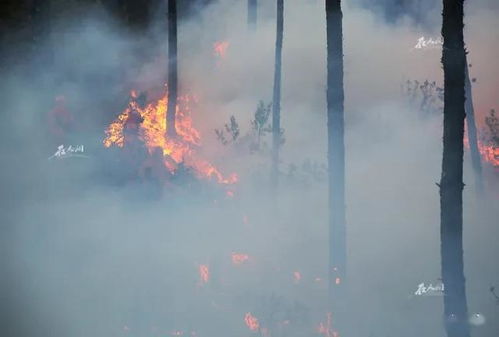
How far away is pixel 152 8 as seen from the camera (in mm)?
22078

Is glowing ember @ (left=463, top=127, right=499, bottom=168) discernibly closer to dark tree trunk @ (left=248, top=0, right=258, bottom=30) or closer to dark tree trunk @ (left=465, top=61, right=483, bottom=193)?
dark tree trunk @ (left=465, top=61, right=483, bottom=193)

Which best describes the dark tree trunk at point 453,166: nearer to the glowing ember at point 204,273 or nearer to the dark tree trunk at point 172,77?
the glowing ember at point 204,273

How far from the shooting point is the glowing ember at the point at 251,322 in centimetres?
1130

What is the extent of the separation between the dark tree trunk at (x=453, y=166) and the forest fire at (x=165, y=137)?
10.00m

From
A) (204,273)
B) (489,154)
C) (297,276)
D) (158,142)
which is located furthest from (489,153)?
(204,273)

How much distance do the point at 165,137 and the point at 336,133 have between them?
350 inches

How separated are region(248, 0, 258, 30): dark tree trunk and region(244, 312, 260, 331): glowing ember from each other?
44.9 ft

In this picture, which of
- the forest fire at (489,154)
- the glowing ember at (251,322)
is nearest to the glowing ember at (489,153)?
the forest fire at (489,154)

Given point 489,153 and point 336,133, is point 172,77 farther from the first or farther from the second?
point 489,153

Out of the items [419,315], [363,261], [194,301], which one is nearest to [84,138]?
[194,301]

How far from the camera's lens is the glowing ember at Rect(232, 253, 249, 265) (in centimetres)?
1362

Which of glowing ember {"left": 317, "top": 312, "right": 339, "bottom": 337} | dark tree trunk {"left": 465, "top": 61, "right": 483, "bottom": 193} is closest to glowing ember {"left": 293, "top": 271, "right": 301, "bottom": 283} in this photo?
glowing ember {"left": 317, "top": 312, "right": 339, "bottom": 337}

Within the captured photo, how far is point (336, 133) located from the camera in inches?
419

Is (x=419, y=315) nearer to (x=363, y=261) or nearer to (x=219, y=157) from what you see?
(x=363, y=261)
